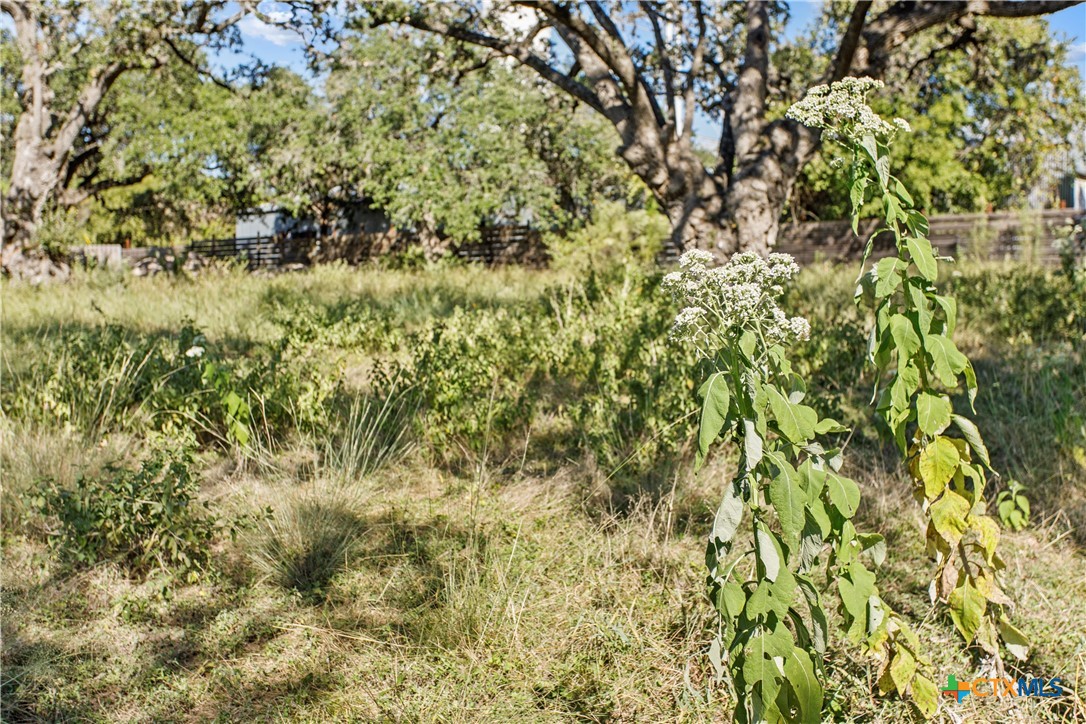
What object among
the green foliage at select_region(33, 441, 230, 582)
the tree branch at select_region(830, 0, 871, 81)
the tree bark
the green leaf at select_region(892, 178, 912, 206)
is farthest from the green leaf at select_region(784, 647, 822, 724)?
the tree branch at select_region(830, 0, 871, 81)

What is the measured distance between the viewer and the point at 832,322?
593 centimetres

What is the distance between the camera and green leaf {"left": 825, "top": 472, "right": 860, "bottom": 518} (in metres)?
1.81

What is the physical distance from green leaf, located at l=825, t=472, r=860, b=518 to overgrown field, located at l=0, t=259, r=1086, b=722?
2.56ft

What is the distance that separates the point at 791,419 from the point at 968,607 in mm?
1054

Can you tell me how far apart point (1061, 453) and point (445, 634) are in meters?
3.08

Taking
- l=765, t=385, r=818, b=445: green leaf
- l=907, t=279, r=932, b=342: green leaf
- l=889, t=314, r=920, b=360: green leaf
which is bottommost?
l=765, t=385, r=818, b=445: green leaf

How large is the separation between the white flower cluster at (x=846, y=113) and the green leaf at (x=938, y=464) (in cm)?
81

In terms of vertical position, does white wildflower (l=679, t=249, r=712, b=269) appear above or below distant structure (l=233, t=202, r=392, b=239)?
below

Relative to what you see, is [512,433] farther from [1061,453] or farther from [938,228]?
[938,228]

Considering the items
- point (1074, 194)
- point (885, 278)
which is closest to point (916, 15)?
point (885, 278)

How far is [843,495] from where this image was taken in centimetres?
182

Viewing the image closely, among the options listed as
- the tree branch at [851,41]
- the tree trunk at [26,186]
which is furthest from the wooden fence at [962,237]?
the tree trunk at [26,186]

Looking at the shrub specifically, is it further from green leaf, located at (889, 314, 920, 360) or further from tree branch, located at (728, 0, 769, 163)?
green leaf, located at (889, 314, 920, 360)

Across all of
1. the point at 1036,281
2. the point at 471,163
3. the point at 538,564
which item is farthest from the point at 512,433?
the point at 471,163
